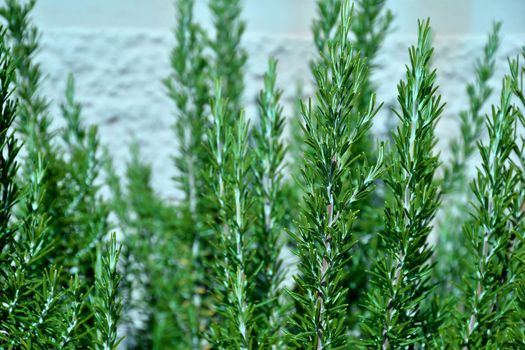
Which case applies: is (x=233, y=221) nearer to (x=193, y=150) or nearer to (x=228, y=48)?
(x=193, y=150)

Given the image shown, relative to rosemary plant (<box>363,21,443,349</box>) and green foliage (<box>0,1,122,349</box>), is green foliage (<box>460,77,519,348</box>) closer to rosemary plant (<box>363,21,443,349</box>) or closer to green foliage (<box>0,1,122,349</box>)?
rosemary plant (<box>363,21,443,349</box>)

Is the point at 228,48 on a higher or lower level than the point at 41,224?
higher

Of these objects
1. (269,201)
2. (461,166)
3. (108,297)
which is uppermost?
(461,166)

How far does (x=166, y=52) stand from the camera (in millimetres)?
1115

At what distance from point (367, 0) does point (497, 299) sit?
454 mm

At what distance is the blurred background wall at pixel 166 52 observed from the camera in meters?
1.11

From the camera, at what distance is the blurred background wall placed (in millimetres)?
1109

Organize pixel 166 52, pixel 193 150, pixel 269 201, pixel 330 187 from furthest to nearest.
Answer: pixel 166 52, pixel 193 150, pixel 269 201, pixel 330 187

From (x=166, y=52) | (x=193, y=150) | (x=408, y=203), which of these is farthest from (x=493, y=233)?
(x=166, y=52)

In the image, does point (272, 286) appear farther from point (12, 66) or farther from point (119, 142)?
point (119, 142)

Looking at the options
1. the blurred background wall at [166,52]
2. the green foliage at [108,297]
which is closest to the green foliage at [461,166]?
the blurred background wall at [166,52]

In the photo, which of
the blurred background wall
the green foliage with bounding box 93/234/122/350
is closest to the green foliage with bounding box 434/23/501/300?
the blurred background wall

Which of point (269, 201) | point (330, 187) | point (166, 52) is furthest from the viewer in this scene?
point (166, 52)

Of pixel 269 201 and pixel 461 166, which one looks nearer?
pixel 269 201
